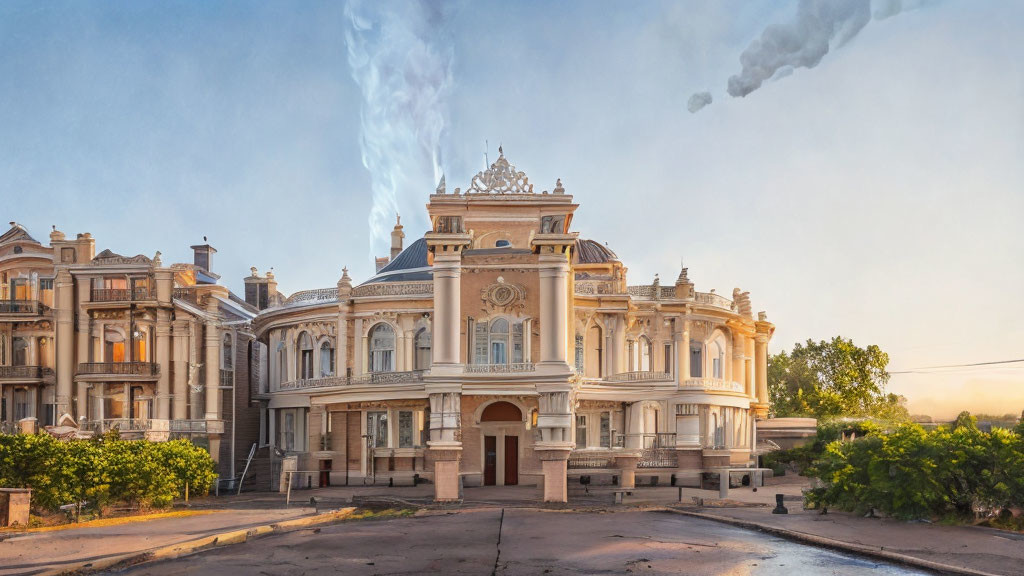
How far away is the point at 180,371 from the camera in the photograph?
157ft

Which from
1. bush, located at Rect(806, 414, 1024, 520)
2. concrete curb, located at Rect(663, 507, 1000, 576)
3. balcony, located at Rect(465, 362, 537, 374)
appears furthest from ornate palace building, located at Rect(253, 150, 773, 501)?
bush, located at Rect(806, 414, 1024, 520)

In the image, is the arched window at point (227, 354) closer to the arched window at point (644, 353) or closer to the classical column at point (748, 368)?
the arched window at point (644, 353)

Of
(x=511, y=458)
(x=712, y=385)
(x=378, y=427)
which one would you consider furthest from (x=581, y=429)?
(x=378, y=427)

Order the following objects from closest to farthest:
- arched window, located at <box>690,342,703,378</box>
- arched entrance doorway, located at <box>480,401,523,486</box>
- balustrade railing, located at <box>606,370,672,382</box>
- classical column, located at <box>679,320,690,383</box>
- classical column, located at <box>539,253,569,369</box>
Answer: classical column, located at <box>539,253,569,369</box> → arched entrance doorway, located at <box>480,401,523,486</box> → balustrade railing, located at <box>606,370,672,382</box> → classical column, located at <box>679,320,690,383</box> → arched window, located at <box>690,342,703,378</box>

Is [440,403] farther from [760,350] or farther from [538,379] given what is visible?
[760,350]

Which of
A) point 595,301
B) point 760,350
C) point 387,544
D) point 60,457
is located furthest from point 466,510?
point 760,350

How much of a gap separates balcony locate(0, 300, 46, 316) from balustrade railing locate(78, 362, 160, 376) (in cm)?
373

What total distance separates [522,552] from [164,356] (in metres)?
30.4

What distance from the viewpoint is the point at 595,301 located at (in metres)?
49.8

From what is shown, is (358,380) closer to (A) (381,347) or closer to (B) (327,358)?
(A) (381,347)

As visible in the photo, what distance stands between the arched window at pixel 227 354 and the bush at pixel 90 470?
1591 centimetres

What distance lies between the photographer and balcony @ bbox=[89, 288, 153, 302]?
155ft

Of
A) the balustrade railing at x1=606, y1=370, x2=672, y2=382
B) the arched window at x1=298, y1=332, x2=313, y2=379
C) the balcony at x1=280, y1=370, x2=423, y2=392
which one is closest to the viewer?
the balcony at x1=280, y1=370, x2=423, y2=392

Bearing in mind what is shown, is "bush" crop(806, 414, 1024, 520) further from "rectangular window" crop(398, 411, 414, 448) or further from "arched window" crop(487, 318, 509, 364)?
"rectangular window" crop(398, 411, 414, 448)
